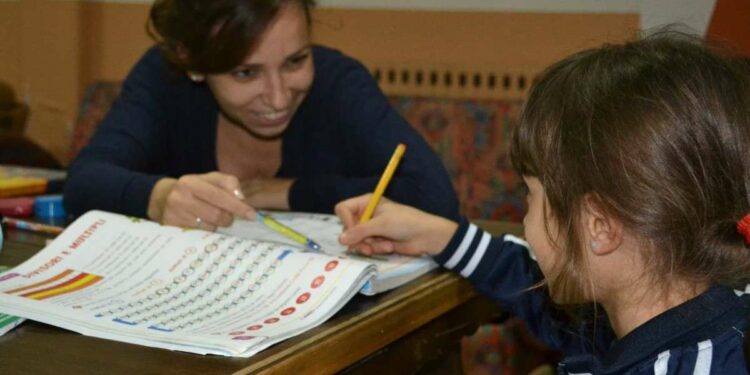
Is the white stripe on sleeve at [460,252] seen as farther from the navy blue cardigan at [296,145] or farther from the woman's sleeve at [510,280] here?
the navy blue cardigan at [296,145]

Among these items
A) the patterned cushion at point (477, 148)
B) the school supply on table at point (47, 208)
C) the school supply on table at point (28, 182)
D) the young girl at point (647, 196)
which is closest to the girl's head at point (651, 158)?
the young girl at point (647, 196)

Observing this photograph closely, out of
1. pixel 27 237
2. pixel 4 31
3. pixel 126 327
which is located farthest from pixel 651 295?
pixel 4 31

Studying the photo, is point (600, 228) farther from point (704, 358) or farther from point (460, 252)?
point (460, 252)

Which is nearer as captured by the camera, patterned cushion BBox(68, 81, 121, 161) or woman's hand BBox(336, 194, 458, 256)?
woman's hand BBox(336, 194, 458, 256)

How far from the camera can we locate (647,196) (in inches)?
39.8

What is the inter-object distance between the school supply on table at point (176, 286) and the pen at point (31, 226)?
15cm

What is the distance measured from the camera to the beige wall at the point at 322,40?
258 centimetres

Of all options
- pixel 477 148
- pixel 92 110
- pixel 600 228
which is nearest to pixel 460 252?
pixel 600 228

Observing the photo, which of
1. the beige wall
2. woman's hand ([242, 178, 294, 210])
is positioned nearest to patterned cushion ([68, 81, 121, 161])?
the beige wall

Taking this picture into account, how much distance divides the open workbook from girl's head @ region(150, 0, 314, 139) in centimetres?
49

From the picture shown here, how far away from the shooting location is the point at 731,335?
999 mm

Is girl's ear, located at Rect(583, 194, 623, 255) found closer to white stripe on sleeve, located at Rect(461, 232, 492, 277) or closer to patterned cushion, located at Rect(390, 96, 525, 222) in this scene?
white stripe on sleeve, located at Rect(461, 232, 492, 277)

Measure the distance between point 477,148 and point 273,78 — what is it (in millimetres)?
742

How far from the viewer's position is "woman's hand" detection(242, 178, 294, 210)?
5.80 ft
